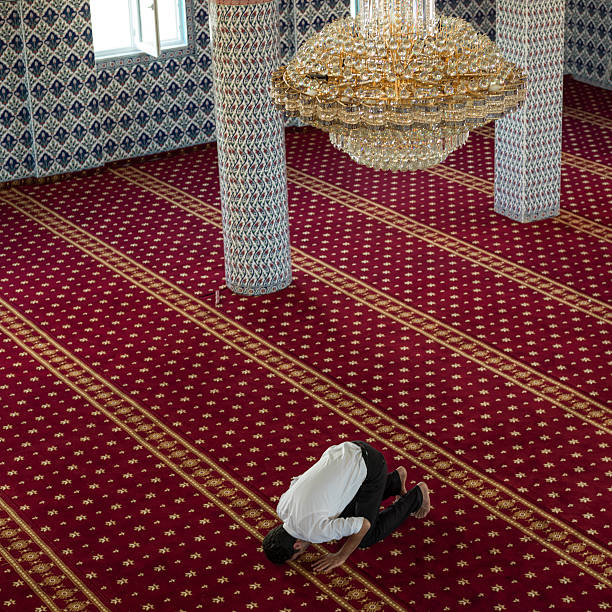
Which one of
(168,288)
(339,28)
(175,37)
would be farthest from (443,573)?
(175,37)

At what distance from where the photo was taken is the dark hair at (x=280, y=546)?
523 cm

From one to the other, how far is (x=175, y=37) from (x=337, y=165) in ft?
6.05

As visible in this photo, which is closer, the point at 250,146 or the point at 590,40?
the point at 250,146

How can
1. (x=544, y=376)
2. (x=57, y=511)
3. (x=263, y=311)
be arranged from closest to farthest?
(x=57, y=511), (x=544, y=376), (x=263, y=311)

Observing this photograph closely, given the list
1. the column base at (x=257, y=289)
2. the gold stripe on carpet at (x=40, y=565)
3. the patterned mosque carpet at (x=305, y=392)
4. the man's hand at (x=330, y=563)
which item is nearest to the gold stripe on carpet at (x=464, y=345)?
the patterned mosque carpet at (x=305, y=392)

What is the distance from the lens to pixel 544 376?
6.77m

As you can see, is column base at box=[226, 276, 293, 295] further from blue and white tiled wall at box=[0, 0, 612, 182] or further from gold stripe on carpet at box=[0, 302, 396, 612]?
blue and white tiled wall at box=[0, 0, 612, 182]

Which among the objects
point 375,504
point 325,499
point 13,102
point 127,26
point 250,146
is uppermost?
point 127,26

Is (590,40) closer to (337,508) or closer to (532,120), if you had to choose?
(532,120)

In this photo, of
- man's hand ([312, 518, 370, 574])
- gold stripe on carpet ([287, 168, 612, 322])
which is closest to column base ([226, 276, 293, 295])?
gold stripe on carpet ([287, 168, 612, 322])

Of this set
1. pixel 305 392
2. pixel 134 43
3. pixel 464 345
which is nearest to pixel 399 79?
pixel 305 392

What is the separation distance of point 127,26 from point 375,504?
6539 mm

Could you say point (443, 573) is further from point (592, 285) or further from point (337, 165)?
point (337, 165)

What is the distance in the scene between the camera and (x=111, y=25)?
1069cm
